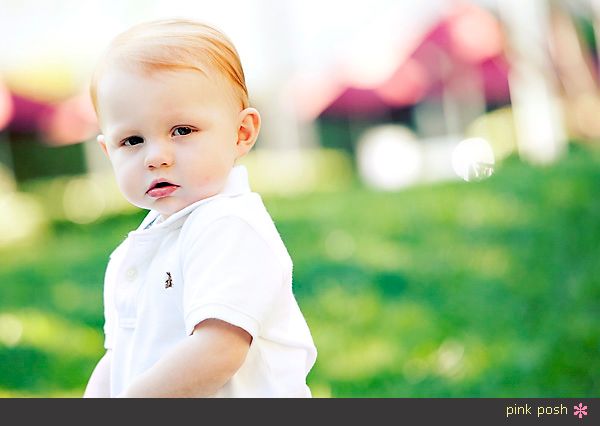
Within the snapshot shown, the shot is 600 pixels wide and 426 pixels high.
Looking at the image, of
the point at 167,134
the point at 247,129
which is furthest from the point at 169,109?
the point at 247,129

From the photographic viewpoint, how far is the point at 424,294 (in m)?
3.97

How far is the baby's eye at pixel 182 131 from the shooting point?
1.21 meters

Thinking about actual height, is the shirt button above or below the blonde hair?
below

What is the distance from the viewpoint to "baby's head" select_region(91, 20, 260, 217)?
1.18 m

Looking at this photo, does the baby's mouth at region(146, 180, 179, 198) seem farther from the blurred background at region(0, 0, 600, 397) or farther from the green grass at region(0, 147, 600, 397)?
the green grass at region(0, 147, 600, 397)

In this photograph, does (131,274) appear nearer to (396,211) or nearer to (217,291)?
(217,291)

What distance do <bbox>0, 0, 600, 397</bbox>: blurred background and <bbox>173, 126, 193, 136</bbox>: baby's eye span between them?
0.31 meters

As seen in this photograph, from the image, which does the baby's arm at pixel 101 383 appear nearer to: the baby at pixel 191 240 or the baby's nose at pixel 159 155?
the baby at pixel 191 240

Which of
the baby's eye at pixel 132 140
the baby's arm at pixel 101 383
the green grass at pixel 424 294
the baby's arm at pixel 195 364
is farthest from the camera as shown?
the green grass at pixel 424 294

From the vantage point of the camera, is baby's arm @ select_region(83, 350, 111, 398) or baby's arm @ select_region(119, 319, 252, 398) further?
baby's arm @ select_region(83, 350, 111, 398)

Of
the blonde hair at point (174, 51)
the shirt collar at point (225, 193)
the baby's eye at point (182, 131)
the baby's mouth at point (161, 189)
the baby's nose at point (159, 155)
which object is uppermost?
→ the blonde hair at point (174, 51)
